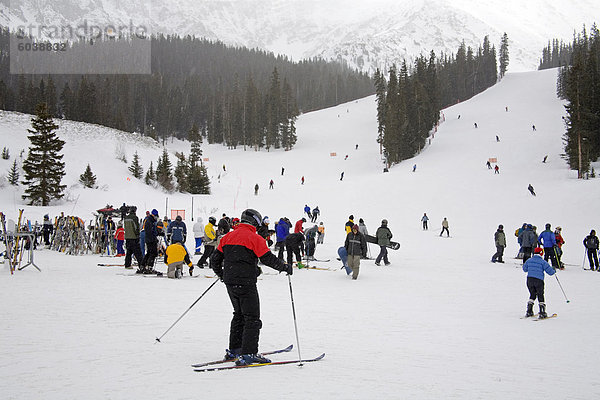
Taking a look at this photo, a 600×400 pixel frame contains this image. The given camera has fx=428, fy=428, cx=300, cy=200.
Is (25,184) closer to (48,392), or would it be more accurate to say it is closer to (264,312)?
(264,312)

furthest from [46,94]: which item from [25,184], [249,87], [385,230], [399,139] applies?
[385,230]

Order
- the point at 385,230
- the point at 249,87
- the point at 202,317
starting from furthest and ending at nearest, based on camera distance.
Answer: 1. the point at 249,87
2. the point at 385,230
3. the point at 202,317

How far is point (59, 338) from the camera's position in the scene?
5918 mm

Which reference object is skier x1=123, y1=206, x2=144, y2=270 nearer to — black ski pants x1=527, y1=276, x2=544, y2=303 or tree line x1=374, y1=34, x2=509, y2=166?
black ski pants x1=527, y1=276, x2=544, y2=303

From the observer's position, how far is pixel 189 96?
104812 millimetres

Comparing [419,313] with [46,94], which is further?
[46,94]

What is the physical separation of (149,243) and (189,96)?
323 feet

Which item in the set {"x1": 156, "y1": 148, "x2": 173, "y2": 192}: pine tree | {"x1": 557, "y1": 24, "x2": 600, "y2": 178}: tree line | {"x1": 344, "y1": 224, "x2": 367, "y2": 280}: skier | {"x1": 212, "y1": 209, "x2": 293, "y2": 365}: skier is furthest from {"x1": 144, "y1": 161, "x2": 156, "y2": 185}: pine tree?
{"x1": 212, "y1": 209, "x2": 293, "y2": 365}: skier

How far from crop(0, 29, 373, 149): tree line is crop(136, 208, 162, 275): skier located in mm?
64841

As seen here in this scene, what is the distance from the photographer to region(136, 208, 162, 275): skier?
12.7m

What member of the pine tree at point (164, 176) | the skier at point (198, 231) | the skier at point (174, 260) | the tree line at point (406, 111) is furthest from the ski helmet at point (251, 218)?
the tree line at point (406, 111)

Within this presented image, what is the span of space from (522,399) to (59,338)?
5.82 meters

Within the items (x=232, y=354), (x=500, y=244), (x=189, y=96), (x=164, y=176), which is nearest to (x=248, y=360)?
(x=232, y=354)

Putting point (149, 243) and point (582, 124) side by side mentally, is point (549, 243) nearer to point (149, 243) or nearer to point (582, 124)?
point (149, 243)
